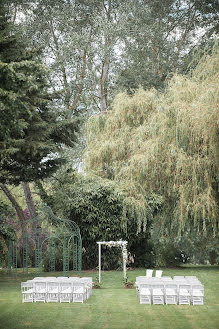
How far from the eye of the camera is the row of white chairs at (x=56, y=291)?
1230 centimetres

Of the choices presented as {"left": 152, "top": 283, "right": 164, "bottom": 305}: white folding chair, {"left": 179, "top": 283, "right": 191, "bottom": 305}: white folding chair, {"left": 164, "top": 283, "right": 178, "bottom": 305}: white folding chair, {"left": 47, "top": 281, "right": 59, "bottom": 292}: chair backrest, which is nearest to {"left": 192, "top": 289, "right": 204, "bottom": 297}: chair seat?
{"left": 179, "top": 283, "right": 191, "bottom": 305}: white folding chair

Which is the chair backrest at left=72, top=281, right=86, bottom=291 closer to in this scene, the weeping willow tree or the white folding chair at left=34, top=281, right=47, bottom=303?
the white folding chair at left=34, top=281, right=47, bottom=303

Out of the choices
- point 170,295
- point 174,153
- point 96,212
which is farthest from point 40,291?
point 96,212

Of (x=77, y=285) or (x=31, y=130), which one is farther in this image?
(x=31, y=130)

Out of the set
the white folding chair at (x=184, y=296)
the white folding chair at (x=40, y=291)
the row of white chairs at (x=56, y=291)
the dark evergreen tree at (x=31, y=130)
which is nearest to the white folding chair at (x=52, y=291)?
the row of white chairs at (x=56, y=291)

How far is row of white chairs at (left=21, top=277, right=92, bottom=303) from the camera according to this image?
12.3 m

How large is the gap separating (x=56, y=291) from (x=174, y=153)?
7128 millimetres

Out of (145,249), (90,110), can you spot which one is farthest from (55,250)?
(90,110)

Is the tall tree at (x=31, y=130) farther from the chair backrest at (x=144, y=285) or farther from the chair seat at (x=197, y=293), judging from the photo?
the chair seat at (x=197, y=293)

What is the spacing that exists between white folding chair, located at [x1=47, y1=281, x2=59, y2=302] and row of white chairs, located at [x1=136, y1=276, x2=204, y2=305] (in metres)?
2.22

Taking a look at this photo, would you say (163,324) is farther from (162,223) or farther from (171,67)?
(171,67)

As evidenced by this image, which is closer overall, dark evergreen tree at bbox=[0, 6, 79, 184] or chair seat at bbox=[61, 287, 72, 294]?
chair seat at bbox=[61, 287, 72, 294]

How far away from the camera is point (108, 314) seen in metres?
10.6

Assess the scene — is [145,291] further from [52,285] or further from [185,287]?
[52,285]
